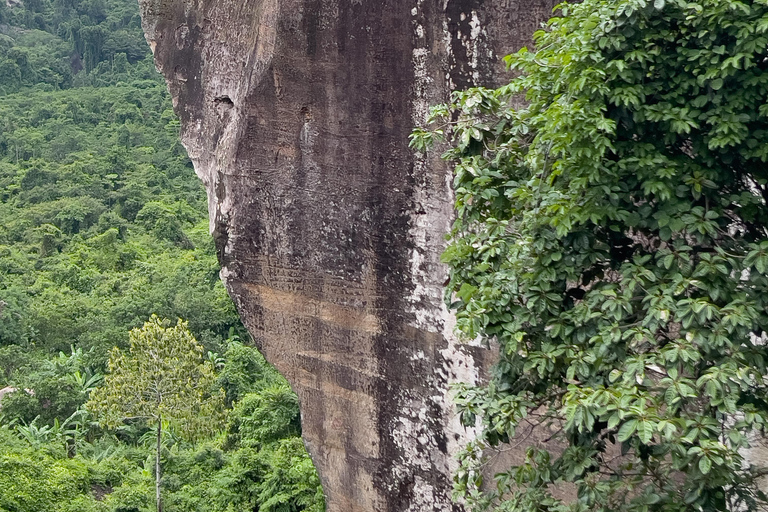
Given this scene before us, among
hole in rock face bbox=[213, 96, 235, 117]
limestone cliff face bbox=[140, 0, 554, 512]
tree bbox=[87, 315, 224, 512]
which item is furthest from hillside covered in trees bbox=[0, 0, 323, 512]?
hole in rock face bbox=[213, 96, 235, 117]

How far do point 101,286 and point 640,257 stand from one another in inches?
689

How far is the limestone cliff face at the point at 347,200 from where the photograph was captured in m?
3.99

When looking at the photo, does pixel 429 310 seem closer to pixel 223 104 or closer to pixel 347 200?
pixel 347 200

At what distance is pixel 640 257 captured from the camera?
7.75ft

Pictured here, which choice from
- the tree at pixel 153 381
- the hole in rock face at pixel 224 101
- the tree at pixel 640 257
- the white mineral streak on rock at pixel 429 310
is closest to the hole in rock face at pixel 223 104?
the hole in rock face at pixel 224 101

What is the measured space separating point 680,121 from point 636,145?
0.14 meters

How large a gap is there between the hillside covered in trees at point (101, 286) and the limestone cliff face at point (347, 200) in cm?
355

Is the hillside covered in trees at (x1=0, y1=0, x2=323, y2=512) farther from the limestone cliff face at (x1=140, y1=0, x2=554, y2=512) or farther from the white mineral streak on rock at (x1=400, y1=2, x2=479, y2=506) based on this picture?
the white mineral streak on rock at (x1=400, y1=2, x2=479, y2=506)

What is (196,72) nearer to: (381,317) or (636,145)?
(381,317)

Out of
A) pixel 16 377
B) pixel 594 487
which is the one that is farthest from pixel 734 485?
pixel 16 377

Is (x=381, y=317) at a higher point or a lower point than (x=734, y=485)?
higher

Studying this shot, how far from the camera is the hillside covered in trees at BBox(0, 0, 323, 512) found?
9109mm

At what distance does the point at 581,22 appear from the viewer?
2395 mm

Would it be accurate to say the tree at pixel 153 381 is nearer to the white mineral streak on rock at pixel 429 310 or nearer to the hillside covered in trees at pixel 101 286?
the hillside covered in trees at pixel 101 286
